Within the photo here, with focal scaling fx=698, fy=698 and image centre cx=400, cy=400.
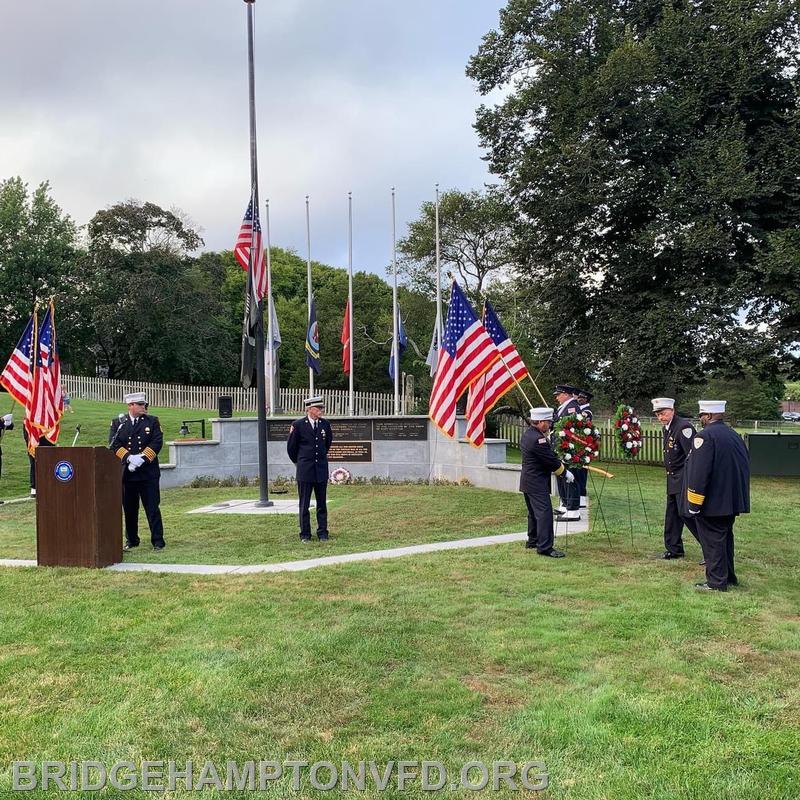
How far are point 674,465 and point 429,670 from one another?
5013mm

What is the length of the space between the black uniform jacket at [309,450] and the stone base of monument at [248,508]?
2.31 m

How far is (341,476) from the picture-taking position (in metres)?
16.6

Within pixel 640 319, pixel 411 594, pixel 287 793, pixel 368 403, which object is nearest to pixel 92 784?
pixel 287 793

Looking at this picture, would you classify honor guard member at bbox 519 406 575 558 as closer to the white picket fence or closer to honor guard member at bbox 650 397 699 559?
honor guard member at bbox 650 397 699 559

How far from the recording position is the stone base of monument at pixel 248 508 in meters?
12.1

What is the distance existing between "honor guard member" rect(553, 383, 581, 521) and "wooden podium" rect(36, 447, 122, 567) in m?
6.13

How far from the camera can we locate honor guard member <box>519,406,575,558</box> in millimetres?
8297

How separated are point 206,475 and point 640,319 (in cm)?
1352

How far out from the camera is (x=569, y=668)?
181 inches

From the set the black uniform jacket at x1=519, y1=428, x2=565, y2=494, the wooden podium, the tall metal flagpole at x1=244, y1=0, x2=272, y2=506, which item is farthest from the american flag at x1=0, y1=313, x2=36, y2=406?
the black uniform jacket at x1=519, y1=428, x2=565, y2=494

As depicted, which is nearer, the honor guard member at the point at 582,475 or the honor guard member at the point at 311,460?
the honor guard member at the point at 311,460

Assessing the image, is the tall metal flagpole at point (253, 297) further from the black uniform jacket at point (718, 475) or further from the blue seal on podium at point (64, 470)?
the black uniform jacket at point (718, 475)

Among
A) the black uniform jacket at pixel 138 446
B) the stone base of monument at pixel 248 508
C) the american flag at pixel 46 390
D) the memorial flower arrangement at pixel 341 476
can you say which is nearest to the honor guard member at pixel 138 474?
the black uniform jacket at pixel 138 446

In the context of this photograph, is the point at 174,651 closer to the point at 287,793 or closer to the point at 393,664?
the point at 393,664
